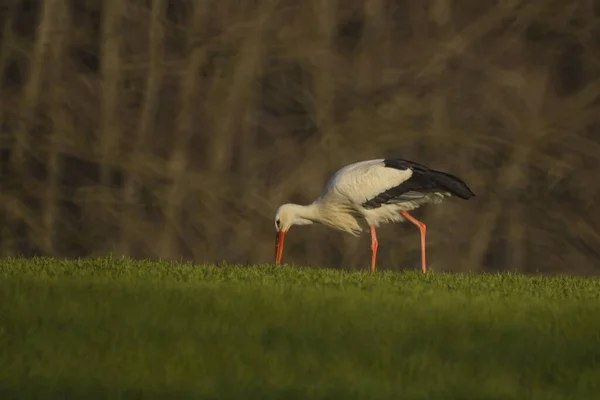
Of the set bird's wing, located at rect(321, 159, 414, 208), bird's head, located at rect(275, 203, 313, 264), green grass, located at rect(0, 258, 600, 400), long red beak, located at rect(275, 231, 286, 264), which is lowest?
long red beak, located at rect(275, 231, 286, 264)

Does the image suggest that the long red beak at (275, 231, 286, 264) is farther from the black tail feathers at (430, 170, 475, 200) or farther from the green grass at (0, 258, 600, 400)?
the green grass at (0, 258, 600, 400)

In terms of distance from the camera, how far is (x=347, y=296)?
6.85 m

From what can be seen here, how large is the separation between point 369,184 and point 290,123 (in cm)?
315

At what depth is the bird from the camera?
10391 millimetres

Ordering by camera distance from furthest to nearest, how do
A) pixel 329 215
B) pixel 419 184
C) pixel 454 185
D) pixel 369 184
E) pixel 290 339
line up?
pixel 329 215 < pixel 369 184 < pixel 419 184 < pixel 454 185 < pixel 290 339

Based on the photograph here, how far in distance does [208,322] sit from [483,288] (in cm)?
272

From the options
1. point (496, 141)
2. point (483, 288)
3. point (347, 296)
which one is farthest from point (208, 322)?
point (496, 141)

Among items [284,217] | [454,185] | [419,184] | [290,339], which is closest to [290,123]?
[284,217]

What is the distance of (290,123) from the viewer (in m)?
13.6

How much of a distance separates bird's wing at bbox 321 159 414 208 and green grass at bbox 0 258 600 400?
2540mm

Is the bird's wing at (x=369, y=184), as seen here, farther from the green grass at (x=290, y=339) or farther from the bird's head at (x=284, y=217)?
the green grass at (x=290, y=339)

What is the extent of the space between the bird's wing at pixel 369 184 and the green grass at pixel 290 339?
8.33ft

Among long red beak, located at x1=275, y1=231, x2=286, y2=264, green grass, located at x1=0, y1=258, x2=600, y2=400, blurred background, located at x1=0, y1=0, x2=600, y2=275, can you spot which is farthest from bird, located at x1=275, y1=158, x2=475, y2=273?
green grass, located at x1=0, y1=258, x2=600, y2=400

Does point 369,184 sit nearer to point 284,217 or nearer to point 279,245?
point 284,217
